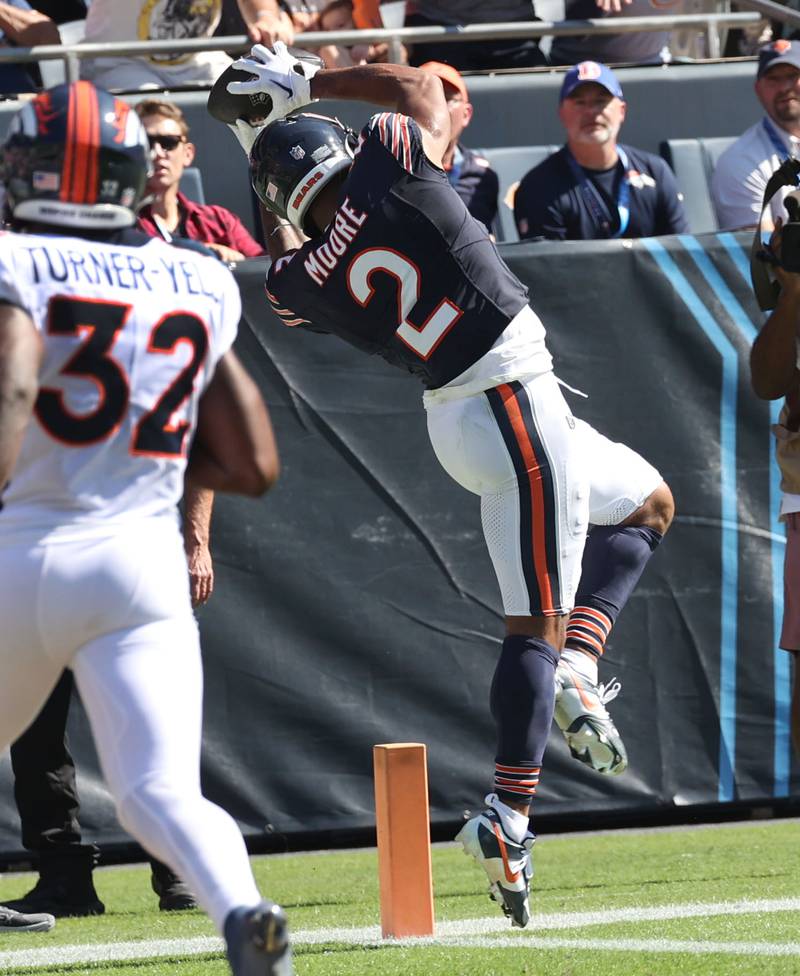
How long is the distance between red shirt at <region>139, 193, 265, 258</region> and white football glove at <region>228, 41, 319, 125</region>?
174cm

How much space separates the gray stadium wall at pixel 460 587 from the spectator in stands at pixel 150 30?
7.25 ft

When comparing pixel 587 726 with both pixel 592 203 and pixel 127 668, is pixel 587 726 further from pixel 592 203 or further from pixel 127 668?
pixel 592 203

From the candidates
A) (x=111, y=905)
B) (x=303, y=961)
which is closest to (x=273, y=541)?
(x=111, y=905)

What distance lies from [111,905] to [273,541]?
1488 millimetres

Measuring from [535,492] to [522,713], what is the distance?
58 cm

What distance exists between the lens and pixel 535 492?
445 cm

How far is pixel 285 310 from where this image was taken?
15.7ft

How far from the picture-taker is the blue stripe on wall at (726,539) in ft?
21.3

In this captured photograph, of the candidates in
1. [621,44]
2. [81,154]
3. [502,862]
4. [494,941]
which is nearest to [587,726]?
[502,862]

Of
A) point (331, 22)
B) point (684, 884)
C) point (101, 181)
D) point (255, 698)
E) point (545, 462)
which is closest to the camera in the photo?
point (101, 181)

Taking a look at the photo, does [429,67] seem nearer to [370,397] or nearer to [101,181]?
[370,397]

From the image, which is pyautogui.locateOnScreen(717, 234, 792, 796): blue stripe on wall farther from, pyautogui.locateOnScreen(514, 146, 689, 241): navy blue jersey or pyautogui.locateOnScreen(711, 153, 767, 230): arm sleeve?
pyautogui.locateOnScreen(711, 153, 767, 230): arm sleeve

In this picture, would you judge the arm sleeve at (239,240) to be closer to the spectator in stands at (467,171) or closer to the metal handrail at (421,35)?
the spectator in stands at (467,171)

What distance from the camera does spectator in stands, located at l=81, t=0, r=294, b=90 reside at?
7945 millimetres
